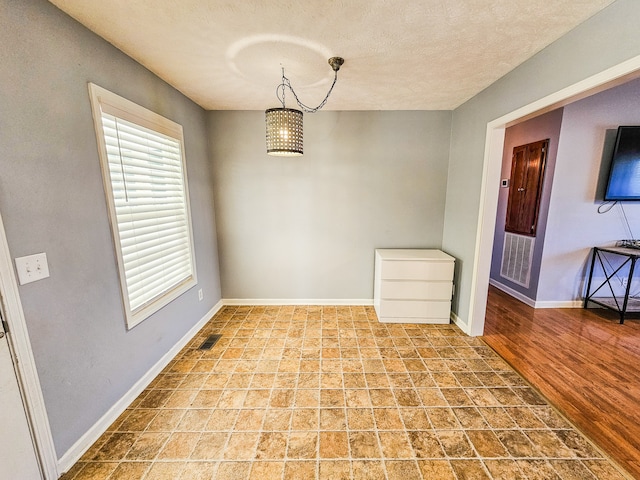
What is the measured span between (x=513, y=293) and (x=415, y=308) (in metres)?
1.89

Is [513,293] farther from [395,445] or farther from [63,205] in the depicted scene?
[63,205]

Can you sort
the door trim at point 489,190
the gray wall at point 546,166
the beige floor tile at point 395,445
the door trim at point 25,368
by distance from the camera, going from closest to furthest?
the door trim at point 25,368 → the beige floor tile at point 395,445 → the door trim at point 489,190 → the gray wall at point 546,166

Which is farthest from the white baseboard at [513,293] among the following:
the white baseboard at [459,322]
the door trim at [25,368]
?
the door trim at [25,368]

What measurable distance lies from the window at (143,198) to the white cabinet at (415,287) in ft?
7.15

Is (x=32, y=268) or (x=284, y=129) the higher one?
(x=284, y=129)

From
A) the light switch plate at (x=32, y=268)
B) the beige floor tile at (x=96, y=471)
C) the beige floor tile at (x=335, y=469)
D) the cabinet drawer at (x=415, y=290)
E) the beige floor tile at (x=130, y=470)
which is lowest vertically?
the beige floor tile at (x=96, y=471)

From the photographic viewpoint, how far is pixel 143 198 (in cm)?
202

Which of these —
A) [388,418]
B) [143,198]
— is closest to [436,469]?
[388,418]

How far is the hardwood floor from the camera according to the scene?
164 centimetres

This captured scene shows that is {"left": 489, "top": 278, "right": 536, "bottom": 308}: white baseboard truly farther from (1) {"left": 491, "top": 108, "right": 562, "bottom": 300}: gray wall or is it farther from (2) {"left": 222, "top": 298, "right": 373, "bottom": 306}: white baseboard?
(2) {"left": 222, "top": 298, "right": 373, "bottom": 306}: white baseboard

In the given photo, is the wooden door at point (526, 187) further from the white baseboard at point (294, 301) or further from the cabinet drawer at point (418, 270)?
the white baseboard at point (294, 301)

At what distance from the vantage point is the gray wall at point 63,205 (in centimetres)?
121

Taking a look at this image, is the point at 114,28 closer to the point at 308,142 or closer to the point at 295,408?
the point at 308,142

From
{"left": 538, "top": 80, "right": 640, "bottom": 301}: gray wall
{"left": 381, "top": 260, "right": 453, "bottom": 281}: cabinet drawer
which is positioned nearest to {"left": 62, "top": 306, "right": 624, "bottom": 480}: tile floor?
{"left": 381, "top": 260, "right": 453, "bottom": 281}: cabinet drawer
